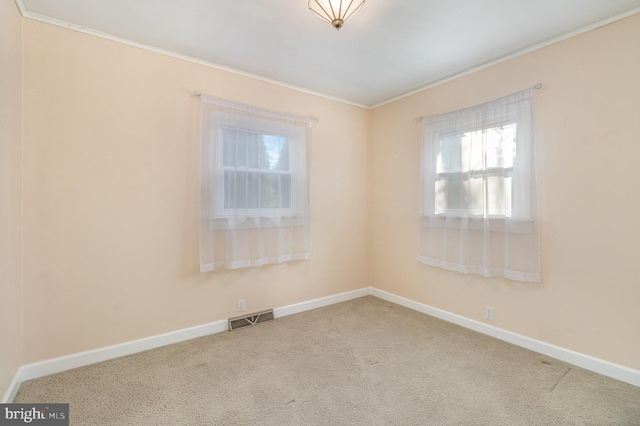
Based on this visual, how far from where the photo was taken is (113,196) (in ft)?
7.59

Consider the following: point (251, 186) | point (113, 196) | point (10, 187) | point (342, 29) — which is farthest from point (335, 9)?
point (10, 187)

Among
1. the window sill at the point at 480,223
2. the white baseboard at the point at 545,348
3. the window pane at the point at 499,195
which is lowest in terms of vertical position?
the white baseboard at the point at 545,348

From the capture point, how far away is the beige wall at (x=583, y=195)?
1983mm

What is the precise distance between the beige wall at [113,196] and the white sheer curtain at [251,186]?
0.48ft

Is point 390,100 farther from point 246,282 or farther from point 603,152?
point 246,282

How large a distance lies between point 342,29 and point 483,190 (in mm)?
1906

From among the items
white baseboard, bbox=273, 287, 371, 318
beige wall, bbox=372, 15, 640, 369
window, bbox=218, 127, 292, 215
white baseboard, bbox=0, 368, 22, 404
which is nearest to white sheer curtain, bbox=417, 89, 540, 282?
beige wall, bbox=372, 15, 640, 369

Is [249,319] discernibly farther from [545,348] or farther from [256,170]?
[545,348]

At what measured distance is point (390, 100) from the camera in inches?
144

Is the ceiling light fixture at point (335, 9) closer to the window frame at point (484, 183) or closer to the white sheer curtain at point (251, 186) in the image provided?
the white sheer curtain at point (251, 186)

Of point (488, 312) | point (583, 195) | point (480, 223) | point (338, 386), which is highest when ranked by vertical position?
point (583, 195)

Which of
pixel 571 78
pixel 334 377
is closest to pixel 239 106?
pixel 334 377

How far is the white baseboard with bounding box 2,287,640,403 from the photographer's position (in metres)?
2.00

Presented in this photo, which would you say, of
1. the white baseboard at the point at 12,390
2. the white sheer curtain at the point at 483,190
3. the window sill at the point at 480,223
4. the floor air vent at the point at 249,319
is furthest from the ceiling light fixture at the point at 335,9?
the white baseboard at the point at 12,390
